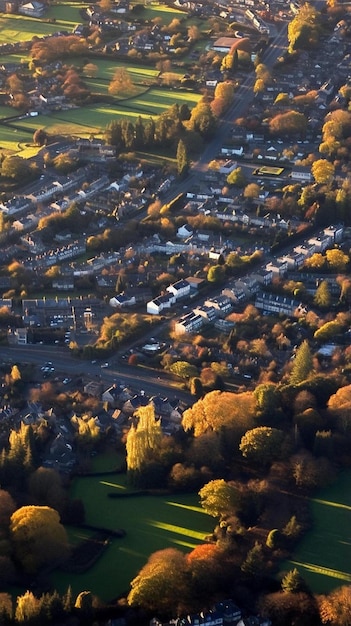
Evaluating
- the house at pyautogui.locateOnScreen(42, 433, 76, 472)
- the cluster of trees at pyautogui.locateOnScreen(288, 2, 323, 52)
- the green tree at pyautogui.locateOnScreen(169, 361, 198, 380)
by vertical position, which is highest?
the cluster of trees at pyautogui.locateOnScreen(288, 2, 323, 52)

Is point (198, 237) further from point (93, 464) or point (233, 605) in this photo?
point (233, 605)

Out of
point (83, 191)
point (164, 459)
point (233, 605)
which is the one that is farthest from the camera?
→ point (83, 191)

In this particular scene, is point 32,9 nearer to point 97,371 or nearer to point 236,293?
point 236,293

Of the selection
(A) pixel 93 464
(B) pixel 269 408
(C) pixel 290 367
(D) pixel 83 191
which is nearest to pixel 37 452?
(A) pixel 93 464

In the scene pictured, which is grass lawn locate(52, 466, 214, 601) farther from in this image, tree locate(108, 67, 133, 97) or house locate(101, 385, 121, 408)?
tree locate(108, 67, 133, 97)

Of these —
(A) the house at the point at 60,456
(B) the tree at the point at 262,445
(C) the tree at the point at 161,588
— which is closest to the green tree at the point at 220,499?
(B) the tree at the point at 262,445

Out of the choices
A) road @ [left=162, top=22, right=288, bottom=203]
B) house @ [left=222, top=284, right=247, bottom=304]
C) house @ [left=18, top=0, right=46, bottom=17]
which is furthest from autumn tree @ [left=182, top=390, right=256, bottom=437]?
house @ [left=18, top=0, right=46, bottom=17]

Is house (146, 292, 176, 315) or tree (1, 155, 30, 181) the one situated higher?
tree (1, 155, 30, 181)

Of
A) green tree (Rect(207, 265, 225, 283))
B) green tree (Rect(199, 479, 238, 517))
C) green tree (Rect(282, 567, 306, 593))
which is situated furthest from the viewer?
green tree (Rect(207, 265, 225, 283))
